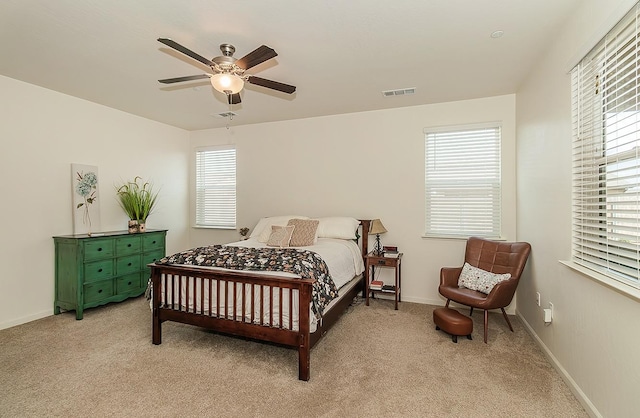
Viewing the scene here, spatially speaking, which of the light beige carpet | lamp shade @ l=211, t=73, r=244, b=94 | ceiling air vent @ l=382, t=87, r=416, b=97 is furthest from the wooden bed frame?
ceiling air vent @ l=382, t=87, r=416, b=97

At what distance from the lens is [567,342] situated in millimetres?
2283

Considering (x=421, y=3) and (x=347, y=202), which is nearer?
(x=421, y=3)

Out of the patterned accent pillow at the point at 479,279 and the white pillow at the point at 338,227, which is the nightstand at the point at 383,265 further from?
the patterned accent pillow at the point at 479,279

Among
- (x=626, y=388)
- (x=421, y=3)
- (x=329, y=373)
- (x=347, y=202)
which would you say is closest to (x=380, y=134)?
(x=347, y=202)

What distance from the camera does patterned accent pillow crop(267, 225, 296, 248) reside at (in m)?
3.88

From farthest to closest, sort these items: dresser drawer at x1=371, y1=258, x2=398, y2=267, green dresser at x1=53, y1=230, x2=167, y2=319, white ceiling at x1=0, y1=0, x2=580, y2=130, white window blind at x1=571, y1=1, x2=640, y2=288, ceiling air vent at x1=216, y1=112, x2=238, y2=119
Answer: ceiling air vent at x1=216, y1=112, x2=238, y2=119
dresser drawer at x1=371, y1=258, x2=398, y2=267
green dresser at x1=53, y1=230, x2=167, y2=319
white ceiling at x1=0, y1=0, x2=580, y2=130
white window blind at x1=571, y1=1, x2=640, y2=288

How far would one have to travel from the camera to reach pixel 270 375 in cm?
241

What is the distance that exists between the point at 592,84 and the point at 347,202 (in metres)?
3.03

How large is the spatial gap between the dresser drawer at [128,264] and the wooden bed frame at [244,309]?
1.54 meters

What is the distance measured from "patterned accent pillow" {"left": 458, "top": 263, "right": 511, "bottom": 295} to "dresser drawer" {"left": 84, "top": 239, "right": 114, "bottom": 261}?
4324 mm

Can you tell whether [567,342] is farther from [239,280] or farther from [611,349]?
[239,280]

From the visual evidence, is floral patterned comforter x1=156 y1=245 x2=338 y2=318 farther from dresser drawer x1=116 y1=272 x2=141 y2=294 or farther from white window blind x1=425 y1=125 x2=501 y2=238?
white window blind x1=425 y1=125 x2=501 y2=238

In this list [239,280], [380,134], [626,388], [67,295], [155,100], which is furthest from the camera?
[380,134]

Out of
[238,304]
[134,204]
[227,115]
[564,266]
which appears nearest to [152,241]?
[134,204]
